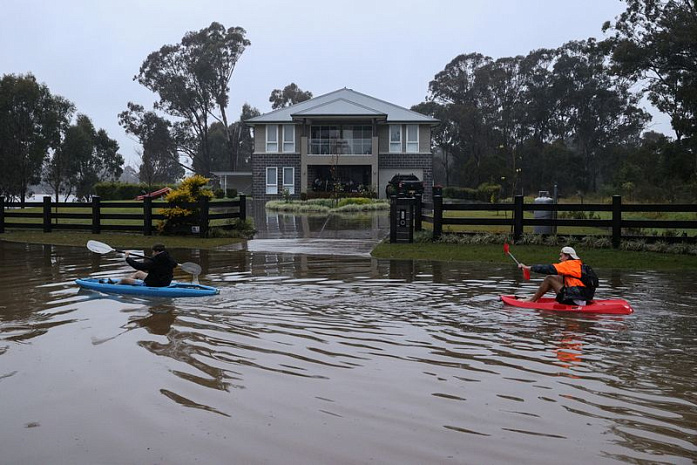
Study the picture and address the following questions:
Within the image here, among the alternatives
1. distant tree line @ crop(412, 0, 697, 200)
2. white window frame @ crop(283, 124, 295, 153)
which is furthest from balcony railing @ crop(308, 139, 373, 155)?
distant tree line @ crop(412, 0, 697, 200)

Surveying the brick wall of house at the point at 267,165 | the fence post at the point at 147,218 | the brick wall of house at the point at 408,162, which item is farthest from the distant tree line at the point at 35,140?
the fence post at the point at 147,218

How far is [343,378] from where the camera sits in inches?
262

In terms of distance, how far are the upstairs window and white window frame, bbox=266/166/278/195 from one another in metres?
8.48

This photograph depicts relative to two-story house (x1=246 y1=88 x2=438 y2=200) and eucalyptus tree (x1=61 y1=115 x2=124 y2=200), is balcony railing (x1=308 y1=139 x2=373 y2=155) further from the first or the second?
eucalyptus tree (x1=61 y1=115 x2=124 y2=200)

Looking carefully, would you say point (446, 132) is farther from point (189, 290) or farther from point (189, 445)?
point (189, 445)

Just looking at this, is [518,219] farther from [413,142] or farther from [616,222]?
[413,142]

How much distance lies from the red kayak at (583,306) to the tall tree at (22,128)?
44.9 m

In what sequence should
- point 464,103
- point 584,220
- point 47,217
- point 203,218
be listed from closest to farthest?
point 584,220 → point 203,218 → point 47,217 → point 464,103

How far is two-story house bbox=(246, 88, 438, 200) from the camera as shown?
2005 inches

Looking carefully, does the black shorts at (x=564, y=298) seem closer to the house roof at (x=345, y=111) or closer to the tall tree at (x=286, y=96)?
the house roof at (x=345, y=111)

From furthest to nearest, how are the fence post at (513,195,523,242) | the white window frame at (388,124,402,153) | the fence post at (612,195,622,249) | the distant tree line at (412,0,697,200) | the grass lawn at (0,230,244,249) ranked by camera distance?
1. the distant tree line at (412,0,697,200)
2. the white window frame at (388,124,402,153)
3. the grass lawn at (0,230,244,249)
4. the fence post at (513,195,523,242)
5. the fence post at (612,195,622,249)

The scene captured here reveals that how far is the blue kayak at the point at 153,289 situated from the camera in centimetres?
1114

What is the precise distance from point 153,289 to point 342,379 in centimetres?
546

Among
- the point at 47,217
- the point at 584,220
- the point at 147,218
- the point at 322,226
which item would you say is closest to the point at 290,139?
the point at 322,226
